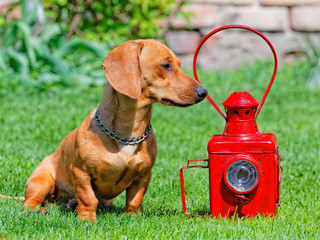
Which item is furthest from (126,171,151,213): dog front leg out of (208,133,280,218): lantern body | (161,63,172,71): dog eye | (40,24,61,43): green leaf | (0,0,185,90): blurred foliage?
(40,24,61,43): green leaf

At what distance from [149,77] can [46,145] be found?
2415 mm

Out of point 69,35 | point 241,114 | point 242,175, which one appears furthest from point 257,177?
point 69,35

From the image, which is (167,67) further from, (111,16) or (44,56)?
(111,16)

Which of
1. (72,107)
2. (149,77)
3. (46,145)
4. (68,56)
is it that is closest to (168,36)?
(68,56)

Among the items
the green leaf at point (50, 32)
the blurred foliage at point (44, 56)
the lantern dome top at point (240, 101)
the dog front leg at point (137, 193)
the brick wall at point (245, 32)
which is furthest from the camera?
the brick wall at point (245, 32)

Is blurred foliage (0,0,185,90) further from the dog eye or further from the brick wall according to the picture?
the dog eye

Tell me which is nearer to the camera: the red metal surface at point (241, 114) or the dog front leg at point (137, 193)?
the red metal surface at point (241, 114)

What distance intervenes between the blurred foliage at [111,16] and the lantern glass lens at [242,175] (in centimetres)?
574

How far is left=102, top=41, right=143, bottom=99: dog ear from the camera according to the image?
3148mm

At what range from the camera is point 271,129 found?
251 inches

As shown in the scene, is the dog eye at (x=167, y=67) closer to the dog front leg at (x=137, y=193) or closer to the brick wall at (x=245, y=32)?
the dog front leg at (x=137, y=193)

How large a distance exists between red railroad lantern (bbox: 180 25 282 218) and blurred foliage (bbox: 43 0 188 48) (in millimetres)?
5633

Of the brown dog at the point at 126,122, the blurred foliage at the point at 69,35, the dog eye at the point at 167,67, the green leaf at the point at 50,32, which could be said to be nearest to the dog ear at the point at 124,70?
the brown dog at the point at 126,122

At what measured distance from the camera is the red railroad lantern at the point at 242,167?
10.6ft
